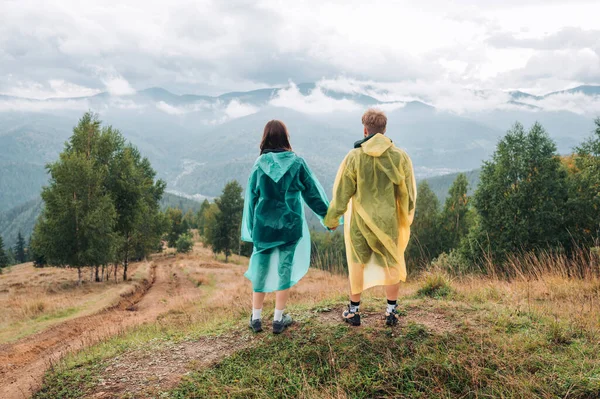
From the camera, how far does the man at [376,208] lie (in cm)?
510

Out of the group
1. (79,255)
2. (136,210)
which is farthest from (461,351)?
(136,210)

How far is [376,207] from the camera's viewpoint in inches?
202

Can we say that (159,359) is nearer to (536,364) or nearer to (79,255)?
(536,364)

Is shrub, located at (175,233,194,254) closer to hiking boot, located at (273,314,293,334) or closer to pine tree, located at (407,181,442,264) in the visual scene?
pine tree, located at (407,181,442,264)

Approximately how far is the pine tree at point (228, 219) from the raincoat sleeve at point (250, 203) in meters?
39.2

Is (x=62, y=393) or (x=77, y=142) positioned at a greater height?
(x=77, y=142)

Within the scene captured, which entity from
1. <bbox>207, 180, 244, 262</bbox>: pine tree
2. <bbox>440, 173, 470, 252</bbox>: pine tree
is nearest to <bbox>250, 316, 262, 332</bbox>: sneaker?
<bbox>207, 180, 244, 262</bbox>: pine tree

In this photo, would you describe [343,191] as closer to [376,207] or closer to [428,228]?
[376,207]

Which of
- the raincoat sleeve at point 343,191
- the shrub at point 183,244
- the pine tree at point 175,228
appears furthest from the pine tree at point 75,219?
Result: the pine tree at point 175,228

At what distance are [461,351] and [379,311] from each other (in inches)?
70.5

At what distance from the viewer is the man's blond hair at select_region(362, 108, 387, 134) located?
204 inches

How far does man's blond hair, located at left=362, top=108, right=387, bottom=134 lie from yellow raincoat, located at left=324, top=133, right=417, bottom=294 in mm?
142

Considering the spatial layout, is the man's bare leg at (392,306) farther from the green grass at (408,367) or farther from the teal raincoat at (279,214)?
the teal raincoat at (279,214)

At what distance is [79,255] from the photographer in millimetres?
21188
